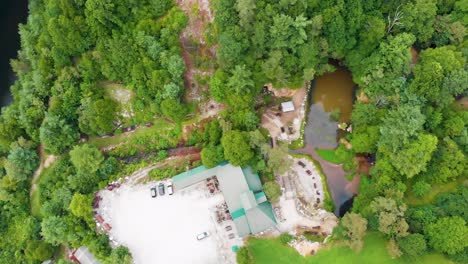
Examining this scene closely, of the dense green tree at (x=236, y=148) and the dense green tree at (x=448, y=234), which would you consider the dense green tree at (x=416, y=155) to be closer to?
the dense green tree at (x=448, y=234)

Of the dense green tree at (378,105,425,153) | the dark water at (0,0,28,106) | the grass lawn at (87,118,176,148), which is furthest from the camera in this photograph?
the dark water at (0,0,28,106)

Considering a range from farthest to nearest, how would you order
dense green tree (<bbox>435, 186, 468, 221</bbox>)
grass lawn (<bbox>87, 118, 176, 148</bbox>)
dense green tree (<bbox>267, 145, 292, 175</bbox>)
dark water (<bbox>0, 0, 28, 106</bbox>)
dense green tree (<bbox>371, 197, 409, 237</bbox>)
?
1. dark water (<bbox>0, 0, 28, 106</bbox>)
2. grass lawn (<bbox>87, 118, 176, 148</bbox>)
3. dense green tree (<bbox>267, 145, 292, 175</bbox>)
4. dense green tree (<bbox>435, 186, 468, 221</bbox>)
5. dense green tree (<bbox>371, 197, 409, 237</bbox>)

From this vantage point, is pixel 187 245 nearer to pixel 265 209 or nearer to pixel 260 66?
pixel 265 209

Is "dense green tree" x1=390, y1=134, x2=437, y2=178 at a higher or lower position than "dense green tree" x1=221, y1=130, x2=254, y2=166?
lower

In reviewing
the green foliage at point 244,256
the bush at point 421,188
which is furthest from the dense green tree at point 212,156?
the bush at point 421,188

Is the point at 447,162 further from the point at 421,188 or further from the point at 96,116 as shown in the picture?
the point at 96,116

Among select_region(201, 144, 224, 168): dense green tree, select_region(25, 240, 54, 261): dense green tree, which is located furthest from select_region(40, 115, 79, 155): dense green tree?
select_region(201, 144, 224, 168): dense green tree

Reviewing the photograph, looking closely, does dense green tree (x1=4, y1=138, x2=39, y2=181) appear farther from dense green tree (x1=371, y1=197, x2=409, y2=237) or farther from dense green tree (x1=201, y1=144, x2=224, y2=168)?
dense green tree (x1=371, y1=197, x2=409, y2=237)
